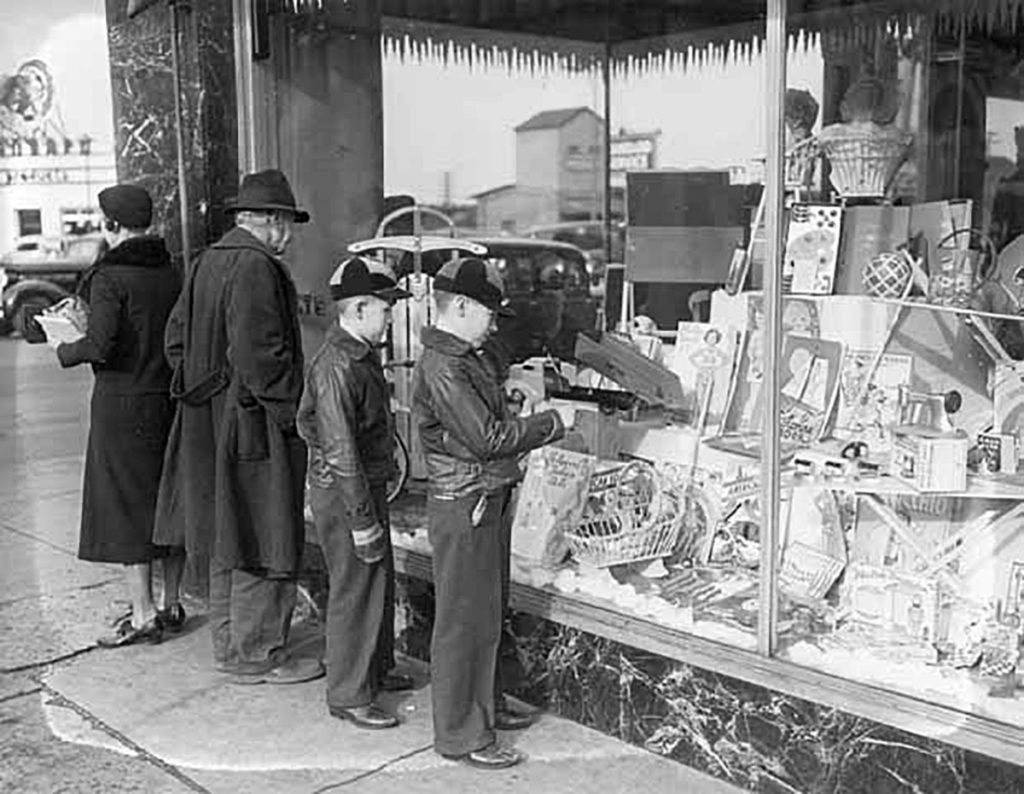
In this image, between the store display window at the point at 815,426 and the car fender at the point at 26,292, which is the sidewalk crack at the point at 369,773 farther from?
the car fender at the point at 26,292

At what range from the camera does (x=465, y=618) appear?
151 inches

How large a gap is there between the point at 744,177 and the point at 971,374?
1.89m

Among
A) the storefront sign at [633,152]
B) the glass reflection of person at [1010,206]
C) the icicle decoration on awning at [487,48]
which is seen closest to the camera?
the glass reflection of person at [1010,206]

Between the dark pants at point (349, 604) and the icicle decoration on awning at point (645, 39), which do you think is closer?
the dark pants at point (349, 604)

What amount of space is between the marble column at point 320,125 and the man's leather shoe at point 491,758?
7.35 feet

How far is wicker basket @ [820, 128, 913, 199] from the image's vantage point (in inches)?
168

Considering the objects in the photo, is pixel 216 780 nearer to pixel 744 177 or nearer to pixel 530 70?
pixel 744 177

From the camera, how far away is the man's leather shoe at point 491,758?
12.8ft

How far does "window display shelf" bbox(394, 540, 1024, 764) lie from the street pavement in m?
0.35

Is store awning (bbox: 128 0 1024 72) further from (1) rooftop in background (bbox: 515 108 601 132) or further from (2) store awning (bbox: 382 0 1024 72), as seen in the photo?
(1) rooftop in background (bbox: 515 108 601 132)

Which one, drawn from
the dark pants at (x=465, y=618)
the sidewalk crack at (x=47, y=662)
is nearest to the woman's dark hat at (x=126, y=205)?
the sidewalk crack at (x=47, y=662)

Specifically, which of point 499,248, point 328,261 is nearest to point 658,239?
point 328,261

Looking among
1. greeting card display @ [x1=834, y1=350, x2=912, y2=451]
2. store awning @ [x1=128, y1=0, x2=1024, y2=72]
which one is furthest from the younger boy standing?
store awning @ [x1=128, y1=0, x2=1024, y2=72]

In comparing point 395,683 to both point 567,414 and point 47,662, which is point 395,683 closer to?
point 567,414
